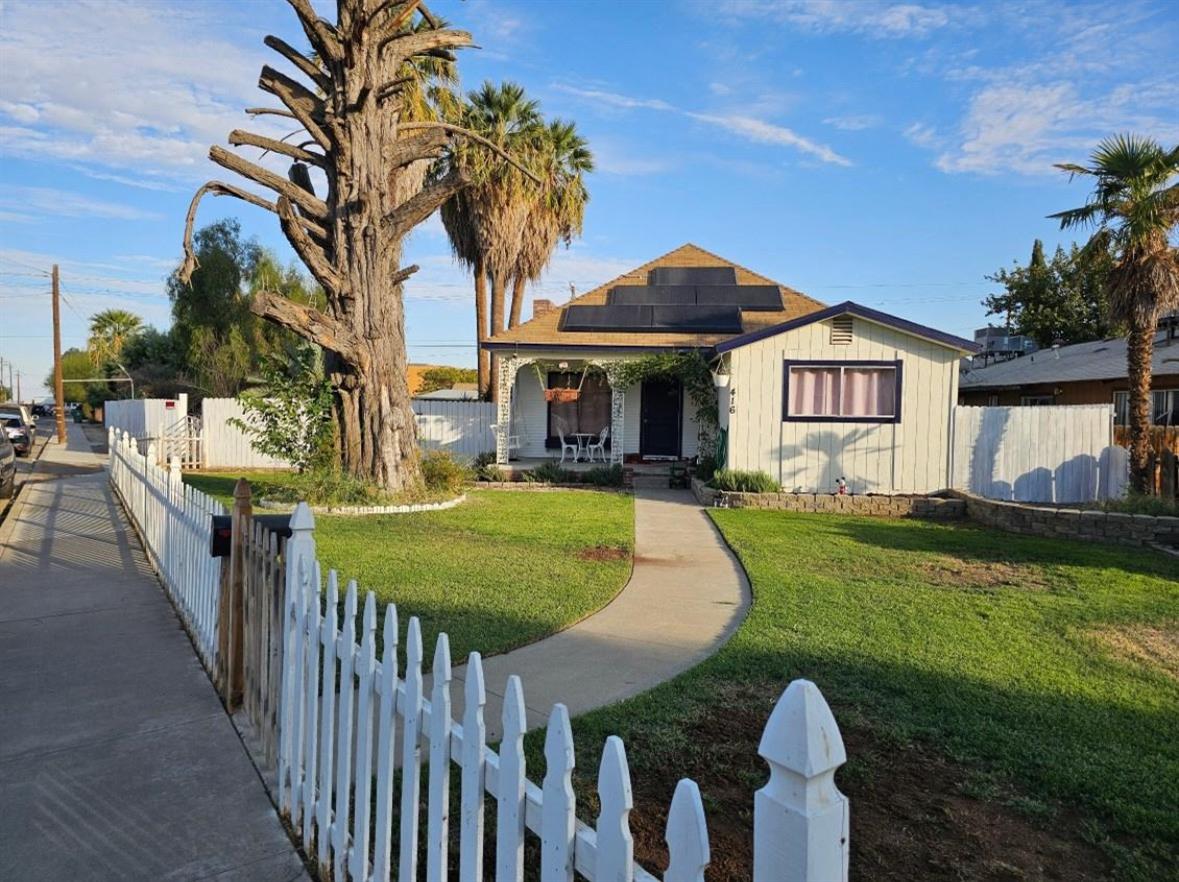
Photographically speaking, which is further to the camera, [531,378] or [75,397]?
Answer: [75,397]

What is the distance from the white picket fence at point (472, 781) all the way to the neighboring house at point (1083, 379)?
2131cm

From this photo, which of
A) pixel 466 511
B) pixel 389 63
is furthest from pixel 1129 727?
pixel 389 63

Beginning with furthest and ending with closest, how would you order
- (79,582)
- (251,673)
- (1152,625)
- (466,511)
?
(466,511) < (79,582) < (1152,625) < (251,673)

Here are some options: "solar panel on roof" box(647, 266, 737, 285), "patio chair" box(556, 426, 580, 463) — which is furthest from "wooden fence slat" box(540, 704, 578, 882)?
"solar panel on roof" box(647, 266, 737, 285)

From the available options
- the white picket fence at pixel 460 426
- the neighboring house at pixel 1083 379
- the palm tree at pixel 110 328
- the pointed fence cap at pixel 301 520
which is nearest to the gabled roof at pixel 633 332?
the white picket fence at pixel 460 426

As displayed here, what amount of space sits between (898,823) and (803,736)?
246 centimetres

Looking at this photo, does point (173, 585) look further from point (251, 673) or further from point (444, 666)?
point (444, 666)

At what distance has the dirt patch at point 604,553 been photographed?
9.23 metres

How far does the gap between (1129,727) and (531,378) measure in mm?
17376

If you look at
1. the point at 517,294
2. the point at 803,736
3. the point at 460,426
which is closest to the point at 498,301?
the point at 517,294

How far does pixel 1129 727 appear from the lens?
172 inches

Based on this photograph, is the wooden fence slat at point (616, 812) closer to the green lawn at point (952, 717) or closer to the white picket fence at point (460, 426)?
the green lawn at point (952, 717)

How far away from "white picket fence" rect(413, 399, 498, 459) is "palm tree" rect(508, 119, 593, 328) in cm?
705

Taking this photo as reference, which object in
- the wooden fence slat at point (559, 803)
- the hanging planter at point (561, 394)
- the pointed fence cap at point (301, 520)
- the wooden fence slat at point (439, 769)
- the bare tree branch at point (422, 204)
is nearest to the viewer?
the wooden fence slat at point (559, 803)
